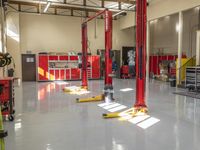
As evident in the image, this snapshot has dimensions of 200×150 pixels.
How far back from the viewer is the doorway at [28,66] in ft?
42.5

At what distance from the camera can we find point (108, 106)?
18.0 ft

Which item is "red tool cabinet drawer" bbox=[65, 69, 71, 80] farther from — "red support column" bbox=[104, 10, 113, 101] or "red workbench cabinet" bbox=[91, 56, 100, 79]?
"red support column" bbox=[104, 10, 113, 101]

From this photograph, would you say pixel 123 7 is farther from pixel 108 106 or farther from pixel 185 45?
pixel 108 106

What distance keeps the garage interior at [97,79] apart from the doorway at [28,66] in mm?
61

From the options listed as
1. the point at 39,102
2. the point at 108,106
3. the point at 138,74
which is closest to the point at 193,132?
the point at 138,74

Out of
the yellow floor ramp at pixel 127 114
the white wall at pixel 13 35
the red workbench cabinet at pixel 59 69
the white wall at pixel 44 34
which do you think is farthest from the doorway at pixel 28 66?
the yellow floor ramp at pixel 127 114

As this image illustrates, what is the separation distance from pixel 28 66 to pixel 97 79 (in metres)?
4.66

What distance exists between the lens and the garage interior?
3.26 metres

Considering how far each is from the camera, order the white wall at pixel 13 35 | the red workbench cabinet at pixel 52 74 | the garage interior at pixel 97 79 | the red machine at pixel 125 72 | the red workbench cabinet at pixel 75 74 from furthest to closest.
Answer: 1. the red machine at pixel 125 72
2. the red workbench cabinet at pixel 75 74
3. the red workbench cabinet at pixel 52 74
4. the white wall at pixel 13 35
5. the garage interior at pixel 97 79

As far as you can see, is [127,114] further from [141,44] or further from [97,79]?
[97,79]

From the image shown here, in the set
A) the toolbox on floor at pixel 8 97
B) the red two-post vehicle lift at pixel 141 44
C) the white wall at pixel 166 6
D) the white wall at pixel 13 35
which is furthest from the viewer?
the white wall at pixel 13 35

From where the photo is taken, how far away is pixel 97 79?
13.7 m

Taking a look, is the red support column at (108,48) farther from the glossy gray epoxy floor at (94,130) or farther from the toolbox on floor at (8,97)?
the toolbox on floor at (8,97)

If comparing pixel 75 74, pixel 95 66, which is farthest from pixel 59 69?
pixel 95 66
